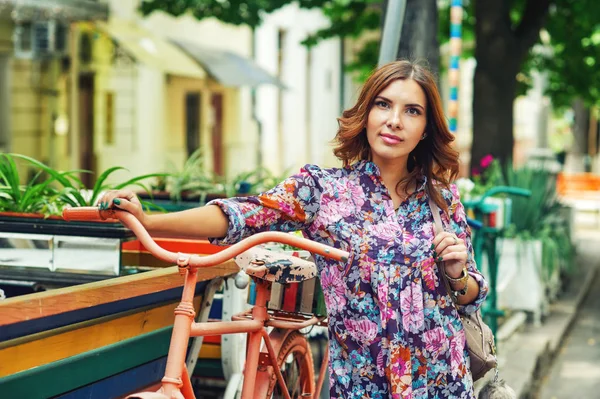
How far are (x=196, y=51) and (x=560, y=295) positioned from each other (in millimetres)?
11713

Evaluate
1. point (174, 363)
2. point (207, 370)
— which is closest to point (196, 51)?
point (207, 370)

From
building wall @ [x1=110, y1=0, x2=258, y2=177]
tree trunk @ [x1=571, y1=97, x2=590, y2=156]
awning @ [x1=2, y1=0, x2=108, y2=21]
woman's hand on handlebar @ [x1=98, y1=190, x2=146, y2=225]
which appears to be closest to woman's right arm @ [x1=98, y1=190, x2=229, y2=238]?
woman's hand on handlebar @ [x1=98, y1=190, x2=146, y2=225]

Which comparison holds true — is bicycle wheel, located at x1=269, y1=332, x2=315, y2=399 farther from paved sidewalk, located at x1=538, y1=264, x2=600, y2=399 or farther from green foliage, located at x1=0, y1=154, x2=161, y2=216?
paved sidewalk, located at x1=538, y1=264, x2=600, y2=399

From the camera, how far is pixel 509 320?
8.80 m

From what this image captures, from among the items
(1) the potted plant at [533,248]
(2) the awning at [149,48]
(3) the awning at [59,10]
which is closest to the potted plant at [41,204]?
(1) the potted plant at [533,248]

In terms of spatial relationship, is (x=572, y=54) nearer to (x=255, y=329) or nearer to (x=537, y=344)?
(x=537, y=344)

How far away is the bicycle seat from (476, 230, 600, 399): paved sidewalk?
168 centimetres

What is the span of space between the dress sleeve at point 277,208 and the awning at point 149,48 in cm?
1525

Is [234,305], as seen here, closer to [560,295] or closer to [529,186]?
[529,186]

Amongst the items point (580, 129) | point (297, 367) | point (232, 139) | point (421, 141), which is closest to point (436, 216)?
point (421, 141)

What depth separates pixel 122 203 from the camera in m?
2.63

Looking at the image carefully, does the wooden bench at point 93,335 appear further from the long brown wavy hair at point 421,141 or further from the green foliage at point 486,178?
Result: the green foliage at point 486,178

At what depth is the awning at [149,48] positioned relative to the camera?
1791cm

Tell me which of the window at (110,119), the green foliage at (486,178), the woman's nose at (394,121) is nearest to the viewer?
the woman's nose at (394,121)
